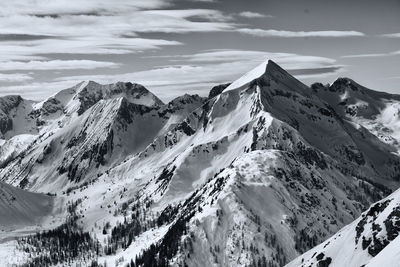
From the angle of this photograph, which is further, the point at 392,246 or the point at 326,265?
the point at 326,265

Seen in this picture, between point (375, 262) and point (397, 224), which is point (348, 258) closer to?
point (397, 224)

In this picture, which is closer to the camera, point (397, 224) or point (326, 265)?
point (397, 224)

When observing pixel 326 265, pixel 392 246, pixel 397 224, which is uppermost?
pixel 392 246

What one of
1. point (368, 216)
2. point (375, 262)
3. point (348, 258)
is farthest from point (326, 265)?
point (375, 262)

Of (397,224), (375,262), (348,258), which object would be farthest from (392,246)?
(348,258)

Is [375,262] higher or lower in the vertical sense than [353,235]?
higher

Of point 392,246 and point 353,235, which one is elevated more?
point 392,246

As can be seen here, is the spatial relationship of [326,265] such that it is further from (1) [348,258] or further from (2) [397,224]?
(2) [397,224]

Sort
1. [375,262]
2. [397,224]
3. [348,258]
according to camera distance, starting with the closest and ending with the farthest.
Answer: [375,262]
[397,224]
[348,258]

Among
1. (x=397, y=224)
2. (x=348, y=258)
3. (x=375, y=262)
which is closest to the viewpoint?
(x=375, y=262)
